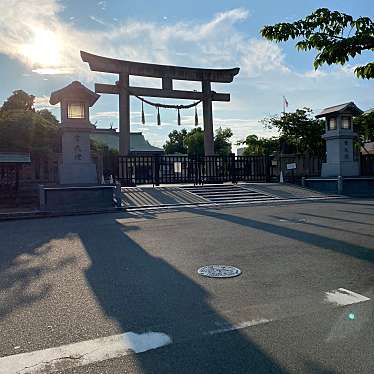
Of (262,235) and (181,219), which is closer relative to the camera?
(262,235)

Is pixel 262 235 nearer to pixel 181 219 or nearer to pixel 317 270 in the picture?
pixel 317 270

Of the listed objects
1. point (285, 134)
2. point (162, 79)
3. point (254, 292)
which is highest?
point (162, 79)

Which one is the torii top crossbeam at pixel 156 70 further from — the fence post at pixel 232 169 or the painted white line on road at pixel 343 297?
the painted white line on road at pixel 343 297

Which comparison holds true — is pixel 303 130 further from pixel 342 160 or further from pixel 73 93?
pixel 73 93

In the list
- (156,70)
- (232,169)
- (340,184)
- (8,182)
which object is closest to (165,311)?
(8,182)

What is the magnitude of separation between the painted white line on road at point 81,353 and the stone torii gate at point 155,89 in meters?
20.2

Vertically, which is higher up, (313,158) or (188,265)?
(313,158)

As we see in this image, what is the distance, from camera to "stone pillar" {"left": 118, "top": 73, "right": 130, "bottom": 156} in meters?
23.1

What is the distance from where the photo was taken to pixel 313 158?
23719 millimetres

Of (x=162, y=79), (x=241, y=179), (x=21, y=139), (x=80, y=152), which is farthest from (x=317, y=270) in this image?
(x=162, y=79)

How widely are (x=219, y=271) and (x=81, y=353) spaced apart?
2680mm

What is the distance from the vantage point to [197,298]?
423 cm

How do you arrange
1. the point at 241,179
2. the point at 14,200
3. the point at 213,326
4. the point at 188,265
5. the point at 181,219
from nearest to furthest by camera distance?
the point at 213,326
the point at 188,265
the point at 181,219
the point at 14,200
the point at 241,179

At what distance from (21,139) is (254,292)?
18.6 m
